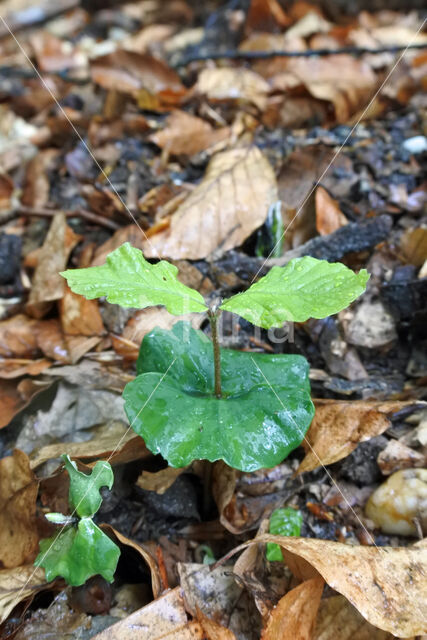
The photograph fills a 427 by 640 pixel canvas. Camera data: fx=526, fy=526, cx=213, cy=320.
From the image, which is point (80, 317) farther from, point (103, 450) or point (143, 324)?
point (103, 450)

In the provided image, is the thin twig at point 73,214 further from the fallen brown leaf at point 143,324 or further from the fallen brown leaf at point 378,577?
the fallen brown leaf at point 378,577

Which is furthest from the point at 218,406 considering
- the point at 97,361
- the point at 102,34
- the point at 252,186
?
the point at 102,34

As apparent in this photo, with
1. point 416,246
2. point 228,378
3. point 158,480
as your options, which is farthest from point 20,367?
point 416,246

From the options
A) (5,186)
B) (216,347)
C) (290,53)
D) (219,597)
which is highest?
(290,53)

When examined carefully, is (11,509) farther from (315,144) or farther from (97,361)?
(315,144)

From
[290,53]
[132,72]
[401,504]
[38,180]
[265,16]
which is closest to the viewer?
[401,504]

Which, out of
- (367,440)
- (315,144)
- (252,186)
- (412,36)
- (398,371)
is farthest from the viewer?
(412,36)

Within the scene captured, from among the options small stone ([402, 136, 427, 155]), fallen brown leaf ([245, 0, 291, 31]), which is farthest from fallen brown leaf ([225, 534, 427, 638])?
fallen brown leaf ([245, 0, 291, 31])

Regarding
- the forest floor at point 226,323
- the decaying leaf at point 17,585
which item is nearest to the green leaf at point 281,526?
the forest floor at point 226,323

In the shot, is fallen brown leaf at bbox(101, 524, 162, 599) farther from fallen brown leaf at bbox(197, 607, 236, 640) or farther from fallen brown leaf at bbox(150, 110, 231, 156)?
fallen brown leaf at bbox(150, 110, 231, 156)
